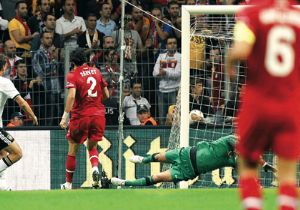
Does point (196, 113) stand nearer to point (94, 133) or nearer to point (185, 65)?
point (185, 65)

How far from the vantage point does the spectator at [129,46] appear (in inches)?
790

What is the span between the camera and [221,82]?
19156 mm

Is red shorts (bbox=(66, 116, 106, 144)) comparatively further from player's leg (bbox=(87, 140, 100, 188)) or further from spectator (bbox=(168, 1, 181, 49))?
spectator (bbox=(168, 1, 181, 49))

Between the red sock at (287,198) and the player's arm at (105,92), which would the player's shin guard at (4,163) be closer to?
the player's arm at (105,92)

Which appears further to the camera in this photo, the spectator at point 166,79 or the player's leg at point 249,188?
the spectator at point 166,79

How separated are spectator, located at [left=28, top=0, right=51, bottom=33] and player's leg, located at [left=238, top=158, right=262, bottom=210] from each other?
12201mm

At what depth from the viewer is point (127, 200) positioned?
14.0m

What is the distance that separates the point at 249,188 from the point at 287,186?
0.29 metres

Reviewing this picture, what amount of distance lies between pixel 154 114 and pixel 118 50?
1186 mm

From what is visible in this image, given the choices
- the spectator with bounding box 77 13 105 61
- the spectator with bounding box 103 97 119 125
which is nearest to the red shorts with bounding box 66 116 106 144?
the spectator with bounding box 103 97 119 125

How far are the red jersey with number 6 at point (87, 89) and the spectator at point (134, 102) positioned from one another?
1210 millimetres

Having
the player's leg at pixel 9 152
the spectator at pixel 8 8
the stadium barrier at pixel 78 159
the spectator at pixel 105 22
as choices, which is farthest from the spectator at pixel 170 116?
the spectator at pixel 8 8

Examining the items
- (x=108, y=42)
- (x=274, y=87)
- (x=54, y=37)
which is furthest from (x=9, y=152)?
(x=274, y=87)

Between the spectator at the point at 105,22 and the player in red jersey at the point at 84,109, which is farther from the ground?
the spectator at the point at 105,22
